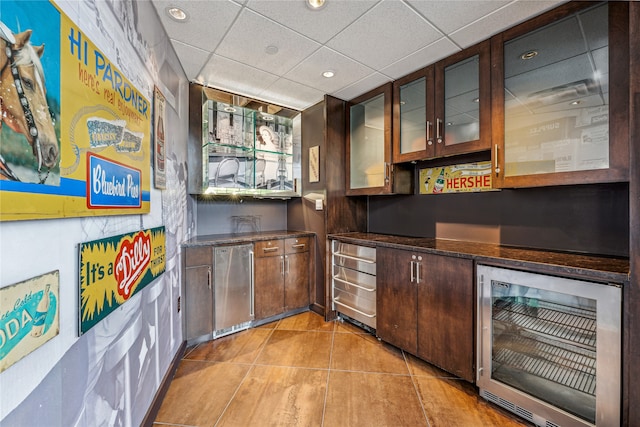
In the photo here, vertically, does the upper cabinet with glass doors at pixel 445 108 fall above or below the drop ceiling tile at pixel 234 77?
below

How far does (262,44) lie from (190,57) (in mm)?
666

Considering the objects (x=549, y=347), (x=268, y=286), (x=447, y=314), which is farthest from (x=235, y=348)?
(x=549, y=347)

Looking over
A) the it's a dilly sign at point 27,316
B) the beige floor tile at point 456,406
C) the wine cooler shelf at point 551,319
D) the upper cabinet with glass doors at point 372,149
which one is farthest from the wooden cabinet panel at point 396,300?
the it's a dilly sign at point 27,316

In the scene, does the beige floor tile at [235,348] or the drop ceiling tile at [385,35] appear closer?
the drop ceiling tile at [385,35]

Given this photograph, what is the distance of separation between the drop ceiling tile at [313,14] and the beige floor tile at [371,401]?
2519mm

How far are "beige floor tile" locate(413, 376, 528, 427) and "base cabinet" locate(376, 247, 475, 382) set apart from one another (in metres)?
0.10

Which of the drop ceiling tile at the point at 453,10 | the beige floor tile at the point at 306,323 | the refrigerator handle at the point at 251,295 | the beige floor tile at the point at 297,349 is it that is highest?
the drop ceiling tile at the point at 453,10

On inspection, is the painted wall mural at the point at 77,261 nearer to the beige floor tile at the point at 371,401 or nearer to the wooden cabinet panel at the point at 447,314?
the beige floor tile at the point at 371,401

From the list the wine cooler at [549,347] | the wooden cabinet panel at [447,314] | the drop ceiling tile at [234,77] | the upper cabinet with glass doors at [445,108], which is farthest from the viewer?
the drop ceiling tile at [234,77]

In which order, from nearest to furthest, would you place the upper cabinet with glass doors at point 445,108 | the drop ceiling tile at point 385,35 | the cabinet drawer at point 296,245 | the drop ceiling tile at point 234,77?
the drop ceiling tile at point 385,35, the upper cabinet with glass doors at point 445,108, the drop ceiling tile at point 234,77, the cabinet drawer at point 296,245

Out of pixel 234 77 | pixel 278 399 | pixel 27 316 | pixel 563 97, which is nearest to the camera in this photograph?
pixel 27 316

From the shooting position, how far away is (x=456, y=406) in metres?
1.67

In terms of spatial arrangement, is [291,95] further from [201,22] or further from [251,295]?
[251,295]

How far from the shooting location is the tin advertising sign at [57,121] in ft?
2.22
